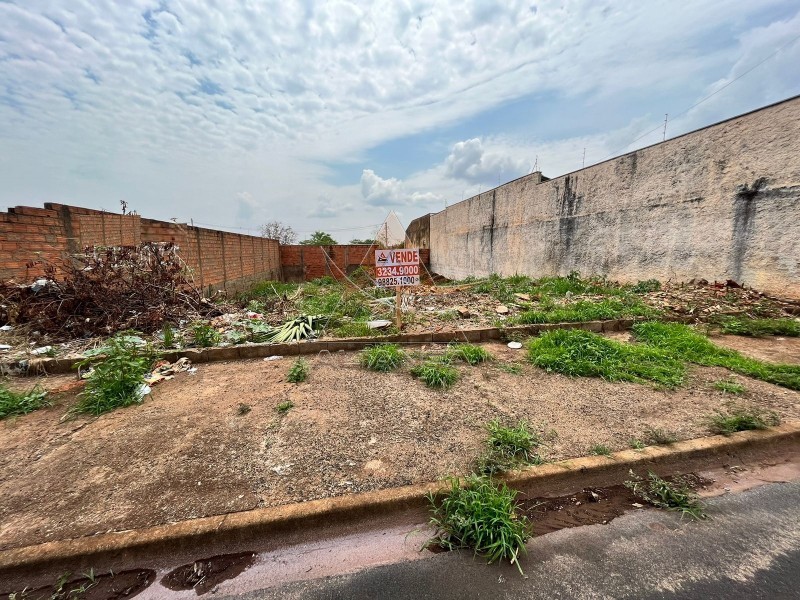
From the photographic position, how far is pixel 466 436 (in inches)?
94.4

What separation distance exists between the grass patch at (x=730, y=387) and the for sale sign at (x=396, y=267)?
332 centimetres

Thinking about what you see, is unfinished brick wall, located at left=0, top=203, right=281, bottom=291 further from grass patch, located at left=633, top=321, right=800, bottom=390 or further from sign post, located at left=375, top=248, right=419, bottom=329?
grass patch, located at left=633, top=321, right=800, bottom=390

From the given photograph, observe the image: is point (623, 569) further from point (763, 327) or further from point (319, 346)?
point (763, 327)

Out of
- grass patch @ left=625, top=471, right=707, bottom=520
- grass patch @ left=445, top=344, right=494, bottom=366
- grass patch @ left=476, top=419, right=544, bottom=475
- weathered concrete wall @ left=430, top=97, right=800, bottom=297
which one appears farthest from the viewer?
weathered concrete wall @ left=430, top=97, right=800, bottom=297

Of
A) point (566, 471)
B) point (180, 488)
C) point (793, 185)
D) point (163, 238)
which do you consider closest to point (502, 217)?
point (793, 185)

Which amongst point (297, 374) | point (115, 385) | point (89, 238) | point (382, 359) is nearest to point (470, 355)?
point (382, 359)

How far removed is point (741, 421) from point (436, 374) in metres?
2.33

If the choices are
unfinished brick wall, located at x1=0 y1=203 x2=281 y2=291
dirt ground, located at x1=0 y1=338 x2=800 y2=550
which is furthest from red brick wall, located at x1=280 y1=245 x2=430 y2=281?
dirt ground, located at x1=0 y1=338 x2=800 y2=550

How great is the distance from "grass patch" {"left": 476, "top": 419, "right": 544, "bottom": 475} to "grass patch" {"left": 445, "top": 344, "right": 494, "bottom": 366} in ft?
4.59

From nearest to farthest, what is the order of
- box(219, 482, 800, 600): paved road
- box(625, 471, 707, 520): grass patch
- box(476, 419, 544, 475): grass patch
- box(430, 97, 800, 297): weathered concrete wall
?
box(219, 482, 800, 600): paved road < box(625, 471, 707, 520): grass patch < box(476, 419, 544, 475): grass patch < box(430, 97, 800, 297): weathered concrete wall

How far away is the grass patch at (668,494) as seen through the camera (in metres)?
1.81

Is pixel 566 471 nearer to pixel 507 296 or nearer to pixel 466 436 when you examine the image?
pixel 466 436

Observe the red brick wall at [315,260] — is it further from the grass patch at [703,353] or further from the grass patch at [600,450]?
the grass patch at [600,450]

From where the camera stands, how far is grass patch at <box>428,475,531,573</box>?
1568 millimetres
